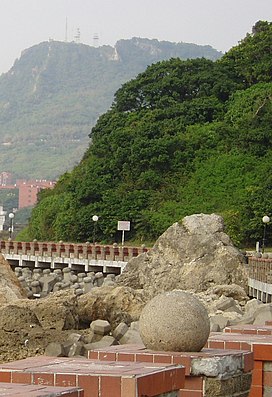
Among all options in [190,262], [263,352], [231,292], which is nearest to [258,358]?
[263,352]

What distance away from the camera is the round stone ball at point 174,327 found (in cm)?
838

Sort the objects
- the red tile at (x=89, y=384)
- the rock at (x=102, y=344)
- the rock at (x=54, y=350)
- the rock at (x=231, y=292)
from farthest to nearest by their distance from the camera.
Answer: the rock at (x=231, y=292) → the rock at (x=102, y=344) → the rock at (x=54, y=350) → the red tile at (x=89, y=384)

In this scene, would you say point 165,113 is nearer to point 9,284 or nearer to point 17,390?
point 9,284

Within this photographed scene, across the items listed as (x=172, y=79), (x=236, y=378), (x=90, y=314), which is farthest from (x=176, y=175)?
(x=236, y=378)

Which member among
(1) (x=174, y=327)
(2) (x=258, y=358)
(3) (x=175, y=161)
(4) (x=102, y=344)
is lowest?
(4) (x=102, y=344)

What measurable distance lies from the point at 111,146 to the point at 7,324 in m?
43.7

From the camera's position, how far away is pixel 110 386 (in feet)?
22.9

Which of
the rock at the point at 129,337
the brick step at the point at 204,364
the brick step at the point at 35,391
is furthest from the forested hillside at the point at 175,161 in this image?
the brick step at the point at 35,391

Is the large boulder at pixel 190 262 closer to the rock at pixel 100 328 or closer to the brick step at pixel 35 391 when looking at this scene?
the rock at pixel 100 328

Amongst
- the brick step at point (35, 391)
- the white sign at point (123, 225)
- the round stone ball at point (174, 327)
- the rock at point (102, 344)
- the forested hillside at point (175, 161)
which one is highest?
the forested hillside at point (175, 161)

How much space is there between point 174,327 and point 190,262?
3010cm

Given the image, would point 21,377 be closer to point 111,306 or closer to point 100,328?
point 100,328

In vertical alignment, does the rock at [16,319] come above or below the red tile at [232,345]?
below

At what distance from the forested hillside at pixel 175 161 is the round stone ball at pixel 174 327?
139ft
